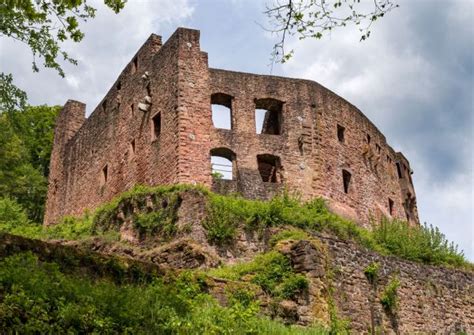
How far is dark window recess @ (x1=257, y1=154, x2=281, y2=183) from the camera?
21.8 meters

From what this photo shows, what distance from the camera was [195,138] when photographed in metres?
20.4

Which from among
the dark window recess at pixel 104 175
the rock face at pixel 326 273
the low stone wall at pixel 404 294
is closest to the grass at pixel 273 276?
the rock face at pixel 326 273

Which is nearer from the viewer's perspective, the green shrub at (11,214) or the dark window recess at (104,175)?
the dark window recess at (104,175)

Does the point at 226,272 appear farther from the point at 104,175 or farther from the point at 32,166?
the point at 32,166

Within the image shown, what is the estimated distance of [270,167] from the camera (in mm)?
23594

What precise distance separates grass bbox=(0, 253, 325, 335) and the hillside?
0.02 meters

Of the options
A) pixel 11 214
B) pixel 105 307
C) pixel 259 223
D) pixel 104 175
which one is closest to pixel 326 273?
pixel 259 223

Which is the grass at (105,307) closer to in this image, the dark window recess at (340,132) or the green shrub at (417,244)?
the green shrub at (417,244)

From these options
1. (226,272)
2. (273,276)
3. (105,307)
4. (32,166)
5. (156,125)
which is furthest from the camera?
(32,166)

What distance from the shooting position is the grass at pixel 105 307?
7.87 meters

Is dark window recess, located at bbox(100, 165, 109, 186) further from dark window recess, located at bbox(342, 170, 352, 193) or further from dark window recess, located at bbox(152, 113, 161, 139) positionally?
dark window recess, located at bbox(342, 170, 352, 193)

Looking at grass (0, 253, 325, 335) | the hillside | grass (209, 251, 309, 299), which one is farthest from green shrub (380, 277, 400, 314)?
grass (0, 253, 325, 335)

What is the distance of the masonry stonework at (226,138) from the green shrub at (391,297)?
6.34 m

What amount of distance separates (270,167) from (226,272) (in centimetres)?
1082
